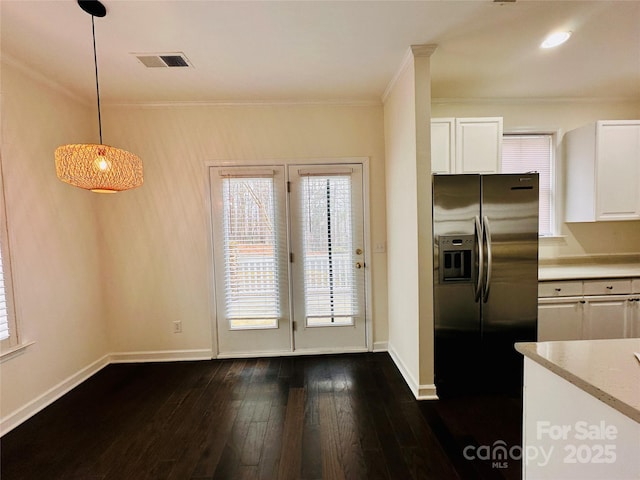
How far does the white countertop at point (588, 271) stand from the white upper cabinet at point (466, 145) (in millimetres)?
1090

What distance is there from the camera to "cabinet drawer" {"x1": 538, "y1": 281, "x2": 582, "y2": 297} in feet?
8.21

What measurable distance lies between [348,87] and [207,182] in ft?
5.57

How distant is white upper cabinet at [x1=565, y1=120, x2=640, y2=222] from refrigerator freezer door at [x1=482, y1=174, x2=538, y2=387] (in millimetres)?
1187

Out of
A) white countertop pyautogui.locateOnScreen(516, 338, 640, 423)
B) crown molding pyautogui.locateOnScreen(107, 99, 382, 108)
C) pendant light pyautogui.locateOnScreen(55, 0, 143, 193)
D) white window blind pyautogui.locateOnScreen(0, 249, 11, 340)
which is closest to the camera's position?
white countertop pyautogui.locateOnScreen(516, 338, 640, 423)

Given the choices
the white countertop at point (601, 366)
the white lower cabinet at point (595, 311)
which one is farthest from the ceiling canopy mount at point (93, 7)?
the white lower cabinet at point (595, 311)

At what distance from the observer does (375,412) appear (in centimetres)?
213

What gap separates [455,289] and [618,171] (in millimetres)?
2203

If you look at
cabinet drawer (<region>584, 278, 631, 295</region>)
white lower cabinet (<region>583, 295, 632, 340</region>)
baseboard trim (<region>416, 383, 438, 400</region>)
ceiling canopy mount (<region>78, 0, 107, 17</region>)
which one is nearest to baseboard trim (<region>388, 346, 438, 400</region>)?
baseboard trim (<region>416, 383, 438, 400</region>)

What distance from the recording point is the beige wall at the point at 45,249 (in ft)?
6.94

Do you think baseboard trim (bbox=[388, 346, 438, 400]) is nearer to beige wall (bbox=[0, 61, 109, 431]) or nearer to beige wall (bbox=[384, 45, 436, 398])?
beige wall (bbox=[384, 45, 436, 398])

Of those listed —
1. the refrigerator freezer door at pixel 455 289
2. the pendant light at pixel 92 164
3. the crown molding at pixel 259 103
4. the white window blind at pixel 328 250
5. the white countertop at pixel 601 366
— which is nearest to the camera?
the white countertop at pixel 601 366

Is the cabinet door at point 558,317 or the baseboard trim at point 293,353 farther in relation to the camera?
the baseboard trim at point 293,353

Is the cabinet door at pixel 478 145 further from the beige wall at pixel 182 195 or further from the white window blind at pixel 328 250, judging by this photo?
the white window blind at pixel 328 250

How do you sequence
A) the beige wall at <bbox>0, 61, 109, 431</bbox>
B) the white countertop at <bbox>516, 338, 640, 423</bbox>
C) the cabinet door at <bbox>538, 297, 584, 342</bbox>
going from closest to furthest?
the white countertop at <bbox>516, 338, 640, 423</bbox>, the beige wall at <bbox>0, 61, 109, 431</bbox>, the cabinet door at <bbox>538, 297, 584, 342</bbox>
